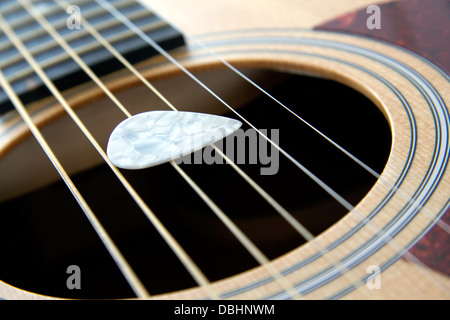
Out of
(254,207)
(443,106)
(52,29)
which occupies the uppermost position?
(52,29)

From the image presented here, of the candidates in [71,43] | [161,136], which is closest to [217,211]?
[161,136]

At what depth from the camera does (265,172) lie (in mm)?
827

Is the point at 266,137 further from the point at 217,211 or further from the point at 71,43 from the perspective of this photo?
the point at 71,43

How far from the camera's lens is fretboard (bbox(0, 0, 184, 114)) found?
827 millimetres

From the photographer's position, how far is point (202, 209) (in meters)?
0.85

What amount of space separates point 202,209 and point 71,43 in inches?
14.8

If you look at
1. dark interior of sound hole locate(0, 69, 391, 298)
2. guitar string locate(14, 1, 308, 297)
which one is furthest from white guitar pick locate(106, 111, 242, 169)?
dark interior of sound hole locate(0, 69, 391, 298)

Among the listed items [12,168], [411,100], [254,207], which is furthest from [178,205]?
[411,100]

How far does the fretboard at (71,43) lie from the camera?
0.83 meters

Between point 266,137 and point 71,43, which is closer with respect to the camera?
point 266,137

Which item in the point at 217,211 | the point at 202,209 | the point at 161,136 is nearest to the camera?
the point at 217,211
